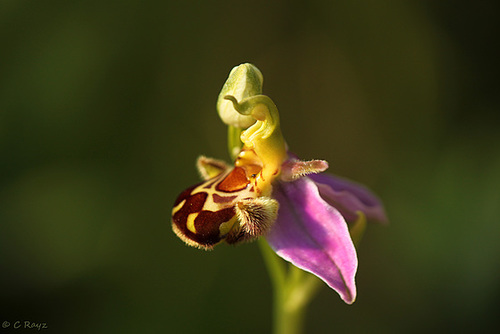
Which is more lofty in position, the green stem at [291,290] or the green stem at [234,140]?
the green stem at [234,140]

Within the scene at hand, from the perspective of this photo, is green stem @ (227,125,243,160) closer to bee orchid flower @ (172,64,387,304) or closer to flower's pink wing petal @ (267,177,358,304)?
bee orchid flower @ (172,64,387,304)

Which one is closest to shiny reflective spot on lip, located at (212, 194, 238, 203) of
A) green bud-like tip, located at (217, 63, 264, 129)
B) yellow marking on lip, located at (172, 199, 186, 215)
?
yellow marking on lip, located at (172, 199, 186, 215)

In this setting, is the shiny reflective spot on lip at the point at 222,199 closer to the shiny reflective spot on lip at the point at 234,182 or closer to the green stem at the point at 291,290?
the shiny reflective spot on lip at the point at 234,182

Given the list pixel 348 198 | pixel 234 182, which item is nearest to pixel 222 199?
pixel 234 182

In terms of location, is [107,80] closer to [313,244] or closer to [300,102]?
[300,102]

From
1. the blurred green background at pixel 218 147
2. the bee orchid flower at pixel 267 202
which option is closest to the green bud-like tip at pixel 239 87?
the bee orchid flower at pixel 267 202
